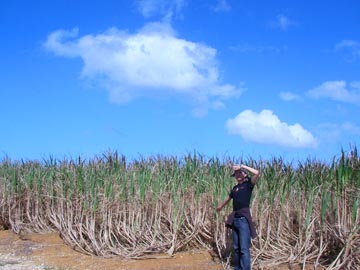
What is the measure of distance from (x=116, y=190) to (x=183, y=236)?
1868mm

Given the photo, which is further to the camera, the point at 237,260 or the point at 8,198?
the point at 8,198

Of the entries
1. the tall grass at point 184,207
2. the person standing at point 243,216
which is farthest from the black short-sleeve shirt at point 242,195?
the tall grass at point 184,207

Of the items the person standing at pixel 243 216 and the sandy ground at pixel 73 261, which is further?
the sandy ground at pixel 73 261

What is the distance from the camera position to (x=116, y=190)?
11602 millimetres

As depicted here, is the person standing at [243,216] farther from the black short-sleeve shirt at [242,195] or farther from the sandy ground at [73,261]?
the sandy ground at [73,261]

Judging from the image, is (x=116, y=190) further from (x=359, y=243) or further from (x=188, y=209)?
(x=359, y=243)

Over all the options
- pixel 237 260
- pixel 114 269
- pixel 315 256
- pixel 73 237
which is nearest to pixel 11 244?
pixel 73 237

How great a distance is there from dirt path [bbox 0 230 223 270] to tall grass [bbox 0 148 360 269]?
0.26m

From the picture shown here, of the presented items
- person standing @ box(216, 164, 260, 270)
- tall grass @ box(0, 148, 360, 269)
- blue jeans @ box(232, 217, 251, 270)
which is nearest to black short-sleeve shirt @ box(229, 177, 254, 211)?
person standing @ box(216, 164, 260, 270)

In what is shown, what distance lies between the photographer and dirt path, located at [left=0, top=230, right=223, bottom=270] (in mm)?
9977

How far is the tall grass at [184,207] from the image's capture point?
9.31 metres

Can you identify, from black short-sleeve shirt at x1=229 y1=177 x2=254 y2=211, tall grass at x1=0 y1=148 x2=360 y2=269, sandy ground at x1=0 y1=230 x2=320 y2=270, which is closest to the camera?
black short-sleeve shirt at x1=229 y1=177 x2=254 y2=211

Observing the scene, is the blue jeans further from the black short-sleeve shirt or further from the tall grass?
the tall grass

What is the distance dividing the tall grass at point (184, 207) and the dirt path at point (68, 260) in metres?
0.26
